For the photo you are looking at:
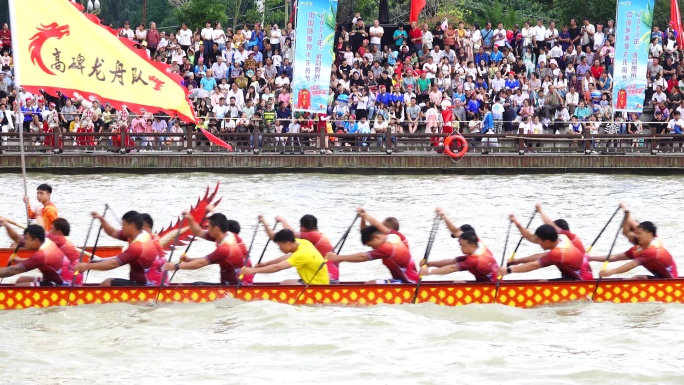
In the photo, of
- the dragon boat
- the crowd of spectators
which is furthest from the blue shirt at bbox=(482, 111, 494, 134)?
the dragon boat

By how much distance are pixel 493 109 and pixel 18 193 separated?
34.6 feet

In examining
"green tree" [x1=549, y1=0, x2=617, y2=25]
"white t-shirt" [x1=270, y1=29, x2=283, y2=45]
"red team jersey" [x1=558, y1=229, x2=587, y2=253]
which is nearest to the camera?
"red team jersey" [x1=558, y1=229, x2=587, y2=253]

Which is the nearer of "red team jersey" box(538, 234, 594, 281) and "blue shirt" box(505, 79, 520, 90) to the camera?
"red team jersey" box(538, 234, 594, 281)

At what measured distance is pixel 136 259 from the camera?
14.2m

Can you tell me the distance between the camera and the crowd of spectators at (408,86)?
29297 millimetres

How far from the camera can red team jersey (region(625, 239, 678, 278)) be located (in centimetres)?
1451

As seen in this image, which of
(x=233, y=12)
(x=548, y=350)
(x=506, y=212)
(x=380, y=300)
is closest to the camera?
(x=548, y=350)

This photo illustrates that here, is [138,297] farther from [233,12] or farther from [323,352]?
[233,12]

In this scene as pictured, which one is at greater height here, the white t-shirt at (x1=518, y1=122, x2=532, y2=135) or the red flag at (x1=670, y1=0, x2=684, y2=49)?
the red flag at (x1=670, y1=0, x2=684, y2=49)

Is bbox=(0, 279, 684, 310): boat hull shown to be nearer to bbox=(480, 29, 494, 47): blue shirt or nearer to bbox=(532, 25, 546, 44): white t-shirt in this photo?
bbox=(532, 25, 546, 44): white t-shirt

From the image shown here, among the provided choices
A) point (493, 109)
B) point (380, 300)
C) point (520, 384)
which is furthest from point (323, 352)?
point (493, 109)

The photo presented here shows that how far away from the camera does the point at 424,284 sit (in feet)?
47.3

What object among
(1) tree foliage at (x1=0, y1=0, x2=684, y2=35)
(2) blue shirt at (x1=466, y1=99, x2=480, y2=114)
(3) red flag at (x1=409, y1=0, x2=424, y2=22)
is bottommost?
(2) blue shirt at (x1=466, y1=99, x2=480, y2=114)

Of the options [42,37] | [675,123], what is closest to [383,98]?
[675,123]
